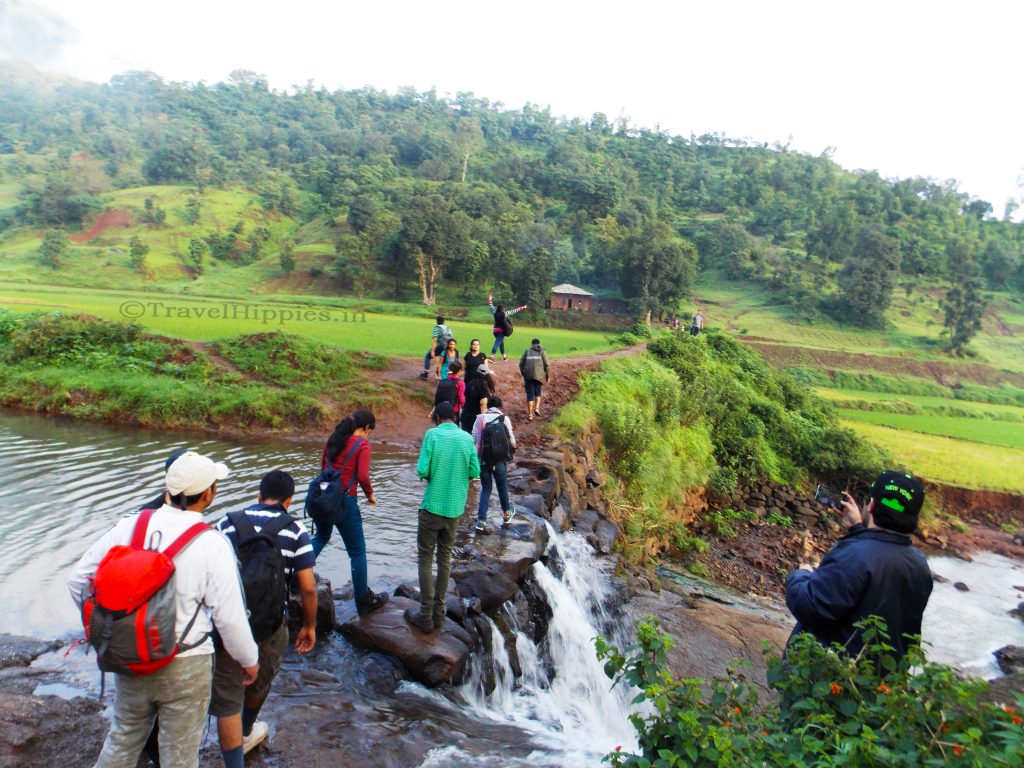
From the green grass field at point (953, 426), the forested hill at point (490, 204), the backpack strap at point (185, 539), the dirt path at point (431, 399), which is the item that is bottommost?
the green grass field at point (953, 426)

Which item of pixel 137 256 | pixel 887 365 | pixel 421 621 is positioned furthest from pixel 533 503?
pixel 137 256

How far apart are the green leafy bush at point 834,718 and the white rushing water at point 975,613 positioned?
34.3ft

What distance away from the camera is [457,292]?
159 feet

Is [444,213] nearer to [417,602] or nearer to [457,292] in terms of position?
[457,292]

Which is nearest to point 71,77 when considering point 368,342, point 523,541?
point 368,342

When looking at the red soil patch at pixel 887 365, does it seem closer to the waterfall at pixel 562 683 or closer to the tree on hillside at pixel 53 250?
the waterfall at pixel 562 683

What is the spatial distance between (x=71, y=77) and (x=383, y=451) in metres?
231

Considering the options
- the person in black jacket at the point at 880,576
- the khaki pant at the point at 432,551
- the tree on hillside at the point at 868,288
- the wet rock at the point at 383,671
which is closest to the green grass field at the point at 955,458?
the person in black jacket at the point at 880,576

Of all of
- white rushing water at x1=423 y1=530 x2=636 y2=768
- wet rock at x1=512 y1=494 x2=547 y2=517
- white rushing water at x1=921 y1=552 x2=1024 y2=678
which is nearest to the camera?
white rushing water at x1=423 y1=530 x2=636 y2=768

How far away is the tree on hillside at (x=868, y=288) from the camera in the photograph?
49.8 m

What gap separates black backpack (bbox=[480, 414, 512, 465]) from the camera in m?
7.40

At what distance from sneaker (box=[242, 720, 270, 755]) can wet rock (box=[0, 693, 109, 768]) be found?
983 mm

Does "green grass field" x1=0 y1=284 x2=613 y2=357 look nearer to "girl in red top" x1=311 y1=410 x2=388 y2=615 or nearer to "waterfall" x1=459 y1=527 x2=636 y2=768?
"waterfall" x1=459 y1=527 x2=636 y2=768

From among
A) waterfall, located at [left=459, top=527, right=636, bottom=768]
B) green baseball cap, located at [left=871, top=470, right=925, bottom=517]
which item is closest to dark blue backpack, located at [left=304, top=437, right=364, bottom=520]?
waterfall, located at [left=459, top=527, right=636, bottom=768]
